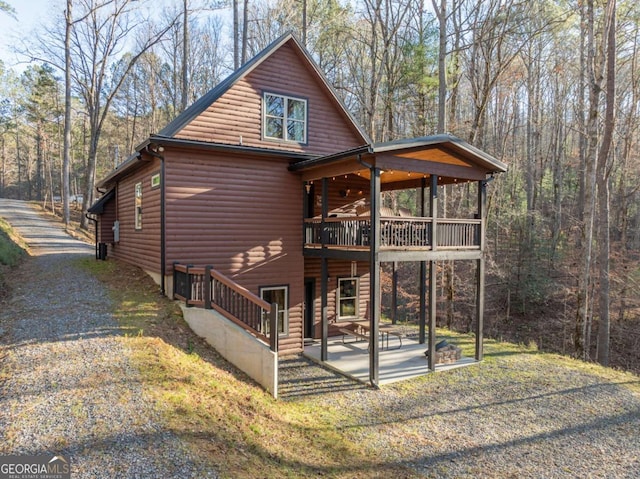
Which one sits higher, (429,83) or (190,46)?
(190,46)

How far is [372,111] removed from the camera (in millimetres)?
18375

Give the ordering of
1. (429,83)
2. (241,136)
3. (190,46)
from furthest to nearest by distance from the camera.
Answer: (190,46) < (429,83) < (241,136)

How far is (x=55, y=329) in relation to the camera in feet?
23.3

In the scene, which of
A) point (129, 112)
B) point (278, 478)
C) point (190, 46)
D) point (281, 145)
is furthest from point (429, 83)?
point (129, 112)

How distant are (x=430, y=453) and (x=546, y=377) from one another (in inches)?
203

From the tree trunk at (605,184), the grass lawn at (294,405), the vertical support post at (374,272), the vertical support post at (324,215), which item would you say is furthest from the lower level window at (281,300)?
the tree trunk at (605,184)

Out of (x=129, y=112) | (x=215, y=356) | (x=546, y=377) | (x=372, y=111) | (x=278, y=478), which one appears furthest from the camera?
(x=129, y=112)

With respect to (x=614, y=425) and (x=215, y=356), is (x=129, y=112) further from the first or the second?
(x=614, y=425)

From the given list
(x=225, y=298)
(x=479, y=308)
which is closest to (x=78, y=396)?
(x=225, y=298)

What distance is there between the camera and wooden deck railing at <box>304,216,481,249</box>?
8.72 m

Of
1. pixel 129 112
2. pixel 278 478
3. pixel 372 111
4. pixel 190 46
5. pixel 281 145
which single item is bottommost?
pixel 278 478

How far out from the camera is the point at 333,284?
1220 cm

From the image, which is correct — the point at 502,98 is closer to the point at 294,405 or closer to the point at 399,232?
the point at 399,232

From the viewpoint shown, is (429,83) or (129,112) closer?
(429,83)
